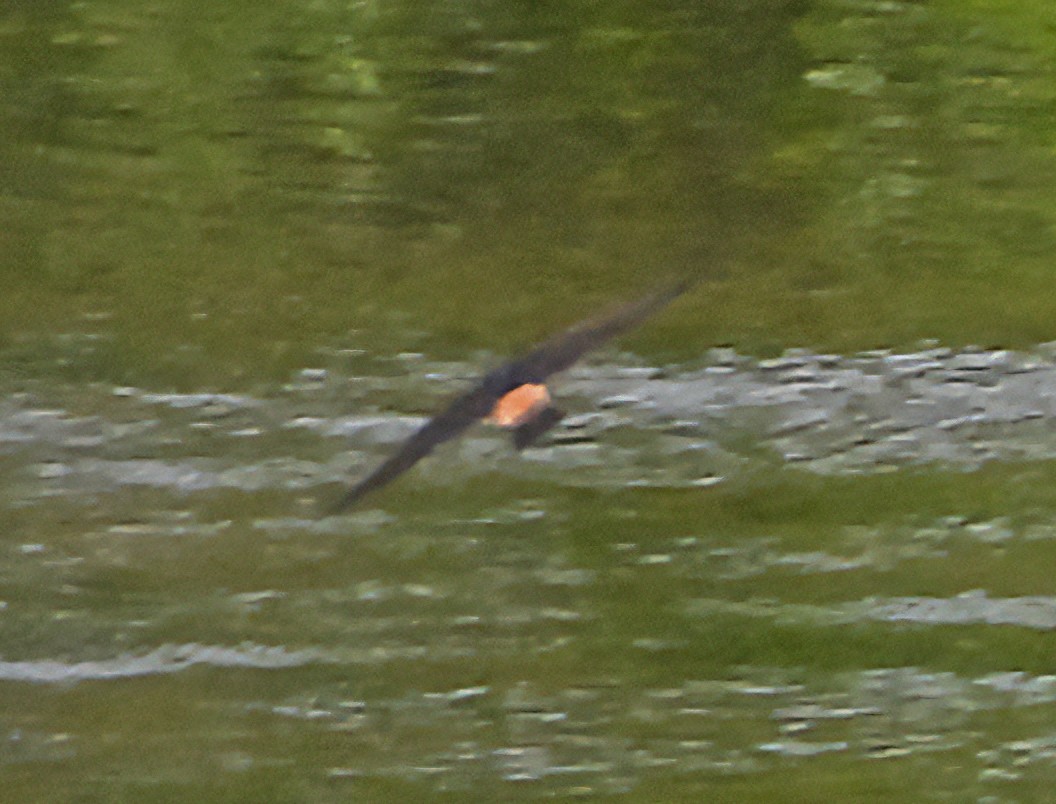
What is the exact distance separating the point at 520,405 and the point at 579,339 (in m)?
0.05

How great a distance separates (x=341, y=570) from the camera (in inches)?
26.5

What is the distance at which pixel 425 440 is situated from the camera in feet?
2.22

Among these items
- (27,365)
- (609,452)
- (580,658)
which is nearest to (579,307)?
(609,452)

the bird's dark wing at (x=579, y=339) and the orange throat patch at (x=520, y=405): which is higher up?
the bird's dark wing at (x=579, y=339)

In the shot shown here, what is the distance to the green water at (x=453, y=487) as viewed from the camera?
2.21ft

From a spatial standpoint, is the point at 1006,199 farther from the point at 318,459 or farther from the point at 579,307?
the point at 318,459

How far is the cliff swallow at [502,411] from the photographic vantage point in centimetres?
68

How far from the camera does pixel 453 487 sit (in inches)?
26.7

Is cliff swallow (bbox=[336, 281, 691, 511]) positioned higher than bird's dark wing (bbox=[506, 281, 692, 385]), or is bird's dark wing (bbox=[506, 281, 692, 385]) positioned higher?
bird's dark wing (bbox=[506, 281, 692, 385])

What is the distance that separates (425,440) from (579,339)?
10cm

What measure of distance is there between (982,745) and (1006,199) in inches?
12.4

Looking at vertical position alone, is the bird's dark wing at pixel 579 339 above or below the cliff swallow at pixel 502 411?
above

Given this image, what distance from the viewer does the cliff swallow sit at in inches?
26.6

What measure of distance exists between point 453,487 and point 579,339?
0.36 feet
